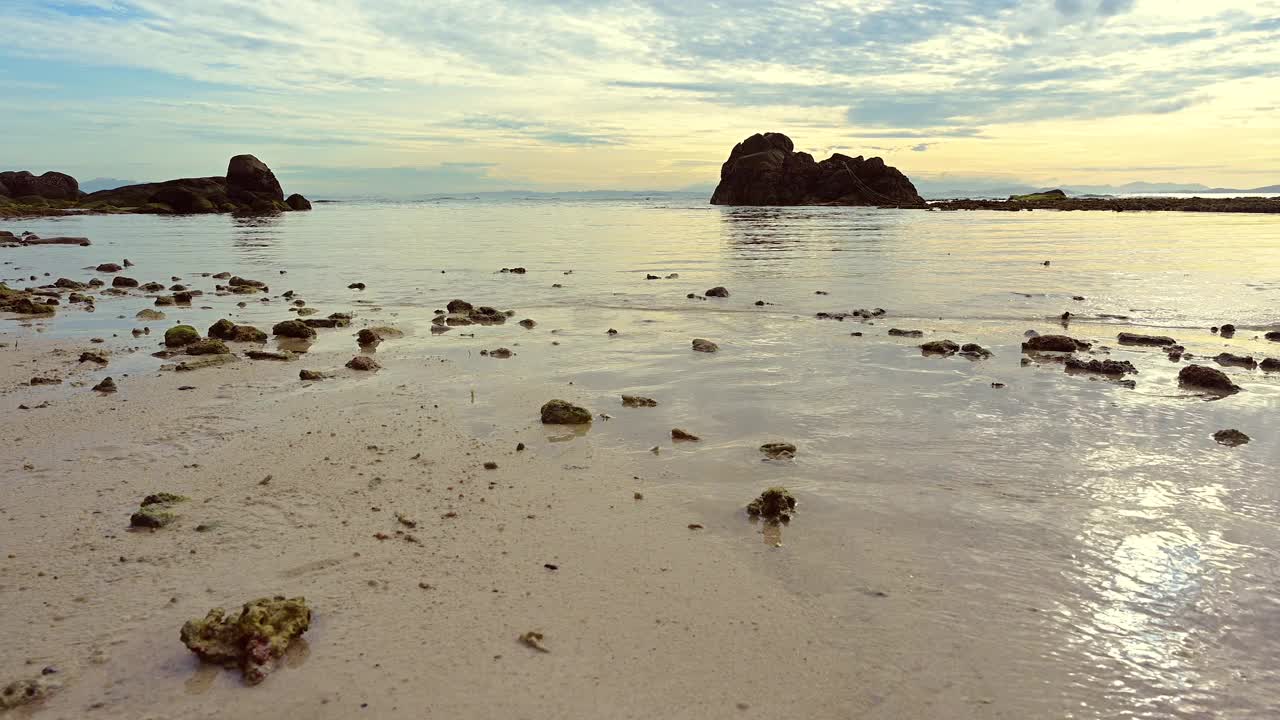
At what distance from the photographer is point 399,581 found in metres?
4.79

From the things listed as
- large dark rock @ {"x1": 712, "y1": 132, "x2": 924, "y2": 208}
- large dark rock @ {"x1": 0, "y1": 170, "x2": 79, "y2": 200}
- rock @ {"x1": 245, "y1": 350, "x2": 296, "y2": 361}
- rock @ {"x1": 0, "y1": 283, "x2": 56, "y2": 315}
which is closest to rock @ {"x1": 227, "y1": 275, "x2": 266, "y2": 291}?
rock @ {"x1": 0, "y1": 283, "x2": 56, "y2": 315}

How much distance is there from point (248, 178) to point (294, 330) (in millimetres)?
85921

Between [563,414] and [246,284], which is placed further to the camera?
[246,284]

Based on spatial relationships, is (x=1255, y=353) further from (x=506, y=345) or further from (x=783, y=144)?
(x=783, y=144)

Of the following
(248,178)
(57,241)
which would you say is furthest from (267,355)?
(248,178)

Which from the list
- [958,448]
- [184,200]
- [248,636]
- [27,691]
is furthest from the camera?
[184,200]

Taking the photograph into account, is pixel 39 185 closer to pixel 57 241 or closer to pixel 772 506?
pixel 57 241

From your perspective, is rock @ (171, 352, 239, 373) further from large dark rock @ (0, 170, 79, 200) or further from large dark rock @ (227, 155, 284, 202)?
large dark rock @ (0, 170, 79, 200)

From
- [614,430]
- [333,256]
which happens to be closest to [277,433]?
[614,430]

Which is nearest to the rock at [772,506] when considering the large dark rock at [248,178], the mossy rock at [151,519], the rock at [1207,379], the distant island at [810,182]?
the mossy rock at [151,519]

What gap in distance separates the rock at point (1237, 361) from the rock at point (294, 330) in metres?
14.3

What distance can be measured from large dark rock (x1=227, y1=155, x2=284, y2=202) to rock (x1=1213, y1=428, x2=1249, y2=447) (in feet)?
309

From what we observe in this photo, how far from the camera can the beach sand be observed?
3.78 m

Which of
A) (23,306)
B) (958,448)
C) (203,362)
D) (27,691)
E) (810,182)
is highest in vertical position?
(810,182)
